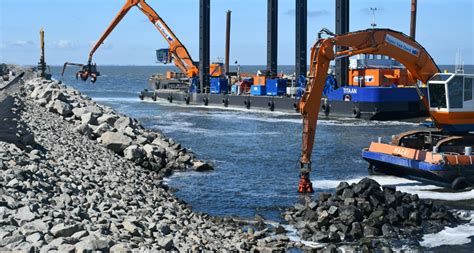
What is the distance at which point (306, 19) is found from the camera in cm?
4938

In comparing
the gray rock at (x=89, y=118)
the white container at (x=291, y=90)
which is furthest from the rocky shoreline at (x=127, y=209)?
the white container at (x=291, y=90)

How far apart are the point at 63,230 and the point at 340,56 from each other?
11411 millimetres

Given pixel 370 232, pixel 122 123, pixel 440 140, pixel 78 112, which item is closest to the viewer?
pixel 370 232

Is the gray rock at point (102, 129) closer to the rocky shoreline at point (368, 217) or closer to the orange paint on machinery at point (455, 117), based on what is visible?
the rocky shoreline at point (368, 217)

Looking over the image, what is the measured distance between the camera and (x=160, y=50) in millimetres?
60094

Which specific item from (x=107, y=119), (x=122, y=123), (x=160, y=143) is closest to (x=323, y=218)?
(x=160, y=143)

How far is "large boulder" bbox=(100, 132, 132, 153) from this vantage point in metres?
20.5

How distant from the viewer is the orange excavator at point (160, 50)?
181ft

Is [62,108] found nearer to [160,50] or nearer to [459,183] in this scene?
[459,183]

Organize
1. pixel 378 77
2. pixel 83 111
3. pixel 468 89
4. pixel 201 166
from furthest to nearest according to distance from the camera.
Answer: pixel 378 77 < pixel 83 111 < pixel 201 166 < pixel 468 89

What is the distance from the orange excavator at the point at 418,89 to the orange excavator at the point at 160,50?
37898mm

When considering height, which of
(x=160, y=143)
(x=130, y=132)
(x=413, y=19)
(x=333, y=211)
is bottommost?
(x=333, y=211)

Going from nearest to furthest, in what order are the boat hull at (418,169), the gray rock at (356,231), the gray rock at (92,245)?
the gray rock at (92,245)
the gray rock at (356,231)
the boat hull at (418,169)

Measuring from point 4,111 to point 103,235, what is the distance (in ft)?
31.6
